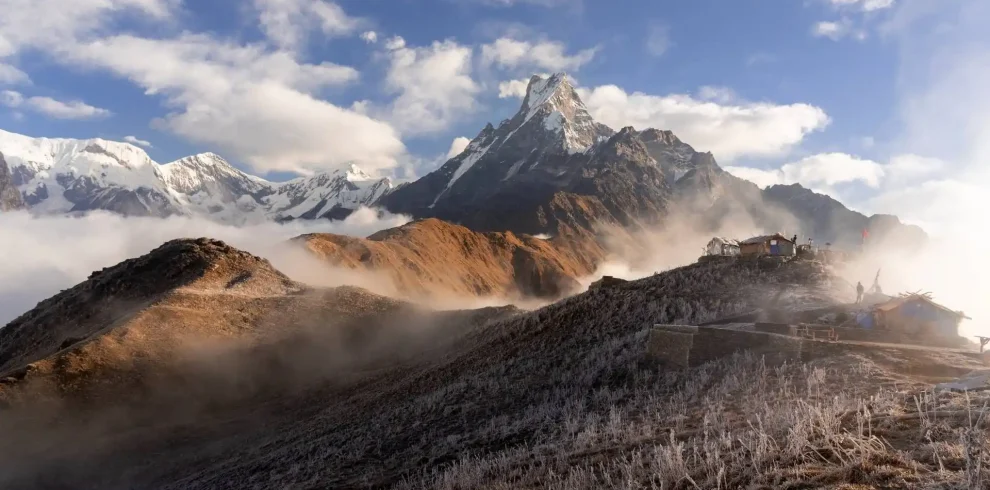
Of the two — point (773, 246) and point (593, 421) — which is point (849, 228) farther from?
point (593, 421)

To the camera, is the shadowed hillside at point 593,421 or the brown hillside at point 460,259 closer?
the shadowed hillside at point 593,421

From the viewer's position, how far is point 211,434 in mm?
29531

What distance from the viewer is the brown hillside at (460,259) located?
8950cm

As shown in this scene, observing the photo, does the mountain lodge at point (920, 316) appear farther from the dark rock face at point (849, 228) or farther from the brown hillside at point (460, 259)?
the dark rock face at point (849, 228)

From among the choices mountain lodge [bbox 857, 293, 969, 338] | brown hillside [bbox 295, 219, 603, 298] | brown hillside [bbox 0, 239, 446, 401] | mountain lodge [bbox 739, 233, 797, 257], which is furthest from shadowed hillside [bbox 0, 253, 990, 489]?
brown hillside [bbox 295, 219, 603, 298]

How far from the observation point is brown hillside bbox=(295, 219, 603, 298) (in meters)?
89.5

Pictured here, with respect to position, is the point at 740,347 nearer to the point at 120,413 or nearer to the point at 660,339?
the point at 660,339

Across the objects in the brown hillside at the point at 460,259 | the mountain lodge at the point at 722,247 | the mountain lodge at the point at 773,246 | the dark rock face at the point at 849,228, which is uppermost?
the dark rock face at the point at 849,228

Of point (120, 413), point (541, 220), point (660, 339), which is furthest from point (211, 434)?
point (541, 220)

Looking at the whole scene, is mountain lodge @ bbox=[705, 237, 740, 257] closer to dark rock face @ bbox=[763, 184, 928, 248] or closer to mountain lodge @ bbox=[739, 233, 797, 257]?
mountain lodge @ bbox=[739, 233, 797, 257]

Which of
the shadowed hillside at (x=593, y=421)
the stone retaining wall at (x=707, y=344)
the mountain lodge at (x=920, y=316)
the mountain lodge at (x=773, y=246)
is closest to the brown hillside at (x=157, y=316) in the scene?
the shadowed hillside at (x=593, y=421)

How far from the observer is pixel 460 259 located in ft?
385

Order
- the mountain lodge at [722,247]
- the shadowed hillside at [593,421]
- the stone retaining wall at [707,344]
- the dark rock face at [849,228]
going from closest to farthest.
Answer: the shadowed hillside at [593,421]
the stone retaining wall at [707,344]
the mountain lodge at [722,247]
the dark rock face at [849,228]

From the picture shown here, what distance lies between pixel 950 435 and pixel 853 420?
45.6 inches
